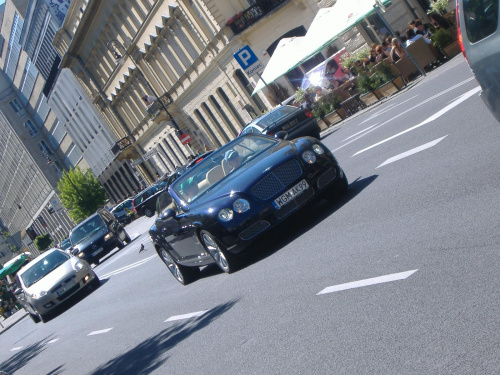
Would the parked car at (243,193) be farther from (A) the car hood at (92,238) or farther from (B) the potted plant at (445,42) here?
(A) the car hood at (92,238)

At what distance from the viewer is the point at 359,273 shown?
7648mm

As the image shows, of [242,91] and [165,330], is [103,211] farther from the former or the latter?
[165,330]

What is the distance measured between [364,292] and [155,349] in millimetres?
3477

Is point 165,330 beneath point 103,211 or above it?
beneath

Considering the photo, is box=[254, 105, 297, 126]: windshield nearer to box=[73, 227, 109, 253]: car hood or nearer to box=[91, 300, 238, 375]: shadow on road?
box=[73, 227, 109, 253]: car hood

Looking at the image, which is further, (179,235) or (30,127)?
(30,127)

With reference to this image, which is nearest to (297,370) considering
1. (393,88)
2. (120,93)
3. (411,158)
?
(411,158)

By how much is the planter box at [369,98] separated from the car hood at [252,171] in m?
17.1

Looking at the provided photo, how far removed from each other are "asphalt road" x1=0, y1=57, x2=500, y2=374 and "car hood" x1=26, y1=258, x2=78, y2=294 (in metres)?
5.88

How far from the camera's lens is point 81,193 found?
85.0m

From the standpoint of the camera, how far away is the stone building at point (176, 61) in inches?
1740

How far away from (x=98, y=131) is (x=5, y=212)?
214ft

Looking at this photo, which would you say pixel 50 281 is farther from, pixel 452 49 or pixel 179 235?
pixel 452 49

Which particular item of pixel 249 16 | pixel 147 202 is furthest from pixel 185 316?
pixel 147 202
